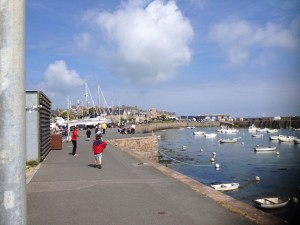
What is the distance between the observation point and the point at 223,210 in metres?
7.08

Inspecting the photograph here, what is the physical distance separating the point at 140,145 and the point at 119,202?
27.3 m

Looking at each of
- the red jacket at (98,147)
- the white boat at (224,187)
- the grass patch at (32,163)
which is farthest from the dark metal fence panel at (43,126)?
the white boat at (224,187)

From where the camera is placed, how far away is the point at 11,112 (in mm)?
2320

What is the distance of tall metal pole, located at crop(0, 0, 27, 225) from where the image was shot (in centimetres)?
230

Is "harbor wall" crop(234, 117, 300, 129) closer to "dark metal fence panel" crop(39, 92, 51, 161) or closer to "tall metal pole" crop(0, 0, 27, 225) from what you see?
"dark metal fence panel" crop(39, 92, 51, 161)

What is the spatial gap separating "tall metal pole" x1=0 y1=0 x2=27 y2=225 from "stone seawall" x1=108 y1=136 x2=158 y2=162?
28.8m

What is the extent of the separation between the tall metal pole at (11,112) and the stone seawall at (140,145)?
28786mm

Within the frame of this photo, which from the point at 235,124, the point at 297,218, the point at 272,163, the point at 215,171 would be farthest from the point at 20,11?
the point at 235,124

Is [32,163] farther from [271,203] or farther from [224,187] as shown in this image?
[224,187]

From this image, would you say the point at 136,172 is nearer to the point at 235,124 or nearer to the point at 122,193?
the point at 122,193

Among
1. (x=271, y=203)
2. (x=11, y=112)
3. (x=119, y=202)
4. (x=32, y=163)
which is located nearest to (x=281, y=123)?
(x=271, y=203)

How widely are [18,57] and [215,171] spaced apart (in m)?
32.1

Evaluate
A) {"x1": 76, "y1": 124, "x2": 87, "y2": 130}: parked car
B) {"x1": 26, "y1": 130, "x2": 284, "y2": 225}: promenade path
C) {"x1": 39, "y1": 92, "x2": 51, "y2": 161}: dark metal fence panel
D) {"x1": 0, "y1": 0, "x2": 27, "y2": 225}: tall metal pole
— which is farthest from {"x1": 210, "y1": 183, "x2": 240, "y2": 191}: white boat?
{"x1": 76, "y1": 124, "x2": 87, "y2": 130}: parked car

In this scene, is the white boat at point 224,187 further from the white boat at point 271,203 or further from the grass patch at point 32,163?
the grass patch at point 32,163
